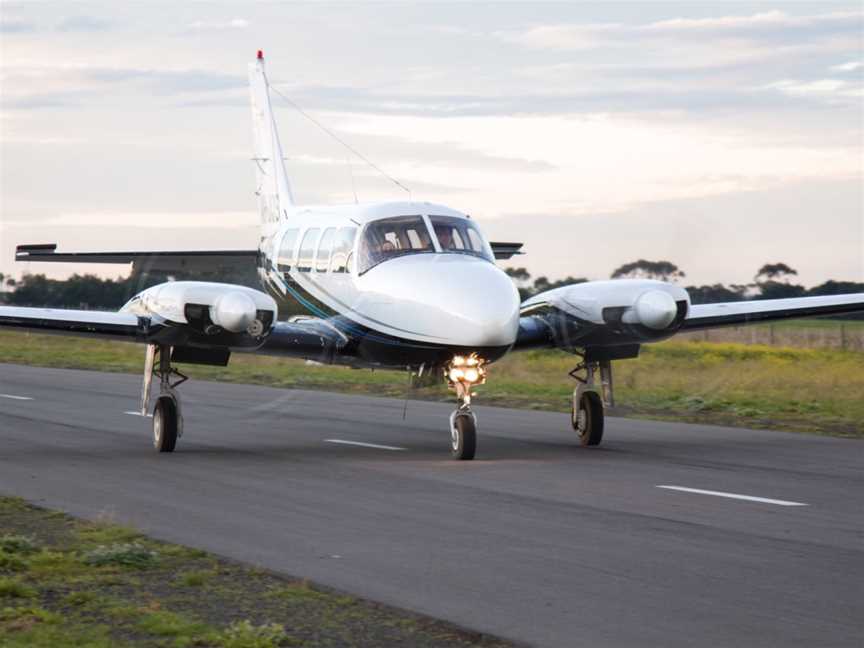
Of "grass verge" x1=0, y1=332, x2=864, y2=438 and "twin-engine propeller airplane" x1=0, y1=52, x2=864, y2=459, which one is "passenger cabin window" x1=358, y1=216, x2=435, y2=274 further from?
"grass verge" x1=0, y1=332, x2=864, y2=438

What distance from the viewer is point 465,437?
52.0 ft

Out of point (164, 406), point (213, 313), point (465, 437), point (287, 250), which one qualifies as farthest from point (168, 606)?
point (287, 250)

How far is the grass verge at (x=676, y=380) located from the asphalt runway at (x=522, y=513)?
3283mm

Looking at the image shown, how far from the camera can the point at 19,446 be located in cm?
1789

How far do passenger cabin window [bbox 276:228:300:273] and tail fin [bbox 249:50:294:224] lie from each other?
2.84 meters

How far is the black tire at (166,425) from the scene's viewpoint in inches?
674

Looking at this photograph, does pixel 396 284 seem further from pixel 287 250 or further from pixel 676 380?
pixel 676 380

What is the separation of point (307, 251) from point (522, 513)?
8.49 metres

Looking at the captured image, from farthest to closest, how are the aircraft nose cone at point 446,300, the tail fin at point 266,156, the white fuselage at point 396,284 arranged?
the tail fin at point 266,156
the white fuselage at point 396,284
the aircraft nose cone at point 446,300

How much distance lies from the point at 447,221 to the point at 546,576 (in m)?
8.93

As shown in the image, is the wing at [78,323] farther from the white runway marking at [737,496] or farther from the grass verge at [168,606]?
the white runway marking at [737,496]

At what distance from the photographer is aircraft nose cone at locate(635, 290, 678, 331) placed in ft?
54.7

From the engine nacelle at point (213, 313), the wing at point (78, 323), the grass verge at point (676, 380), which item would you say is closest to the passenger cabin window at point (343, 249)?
the engine nacelle at point (213, 313)

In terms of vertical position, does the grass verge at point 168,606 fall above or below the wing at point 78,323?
below
